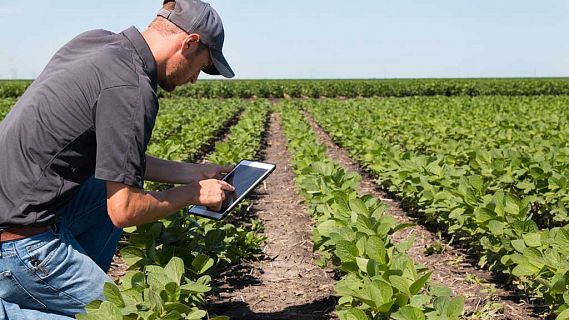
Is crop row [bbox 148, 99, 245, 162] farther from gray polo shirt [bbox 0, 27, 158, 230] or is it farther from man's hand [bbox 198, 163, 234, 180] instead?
gray polo shirt [bbox 0, 27, 158, 230]

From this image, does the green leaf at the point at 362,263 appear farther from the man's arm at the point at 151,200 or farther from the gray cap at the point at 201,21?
the gray cap at the point at 201,21

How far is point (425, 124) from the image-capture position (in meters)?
13.6

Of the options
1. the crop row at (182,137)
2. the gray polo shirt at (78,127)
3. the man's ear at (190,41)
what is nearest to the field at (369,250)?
the crop row at (182,137)

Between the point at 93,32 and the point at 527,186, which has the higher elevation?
the point at 93,32

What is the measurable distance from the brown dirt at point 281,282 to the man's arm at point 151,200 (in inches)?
47.1

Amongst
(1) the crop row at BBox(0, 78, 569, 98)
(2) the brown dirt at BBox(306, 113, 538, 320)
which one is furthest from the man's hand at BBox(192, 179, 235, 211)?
(1) the crop row at BBox(0, 78, 569, 98)

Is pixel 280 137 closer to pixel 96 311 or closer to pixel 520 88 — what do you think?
pixel 96 311

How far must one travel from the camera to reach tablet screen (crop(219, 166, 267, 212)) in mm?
3033

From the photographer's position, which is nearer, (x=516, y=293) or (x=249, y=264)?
(x=516, y=293)

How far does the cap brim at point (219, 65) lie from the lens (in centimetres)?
272

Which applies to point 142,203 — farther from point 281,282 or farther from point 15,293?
point 281,282

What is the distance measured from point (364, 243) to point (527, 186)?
2885mm

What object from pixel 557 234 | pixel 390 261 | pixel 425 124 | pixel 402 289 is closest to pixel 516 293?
pixel 557 234

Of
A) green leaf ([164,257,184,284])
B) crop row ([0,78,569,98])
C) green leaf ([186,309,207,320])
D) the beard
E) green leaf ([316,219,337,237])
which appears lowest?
crop row ([0,78,569,98])
